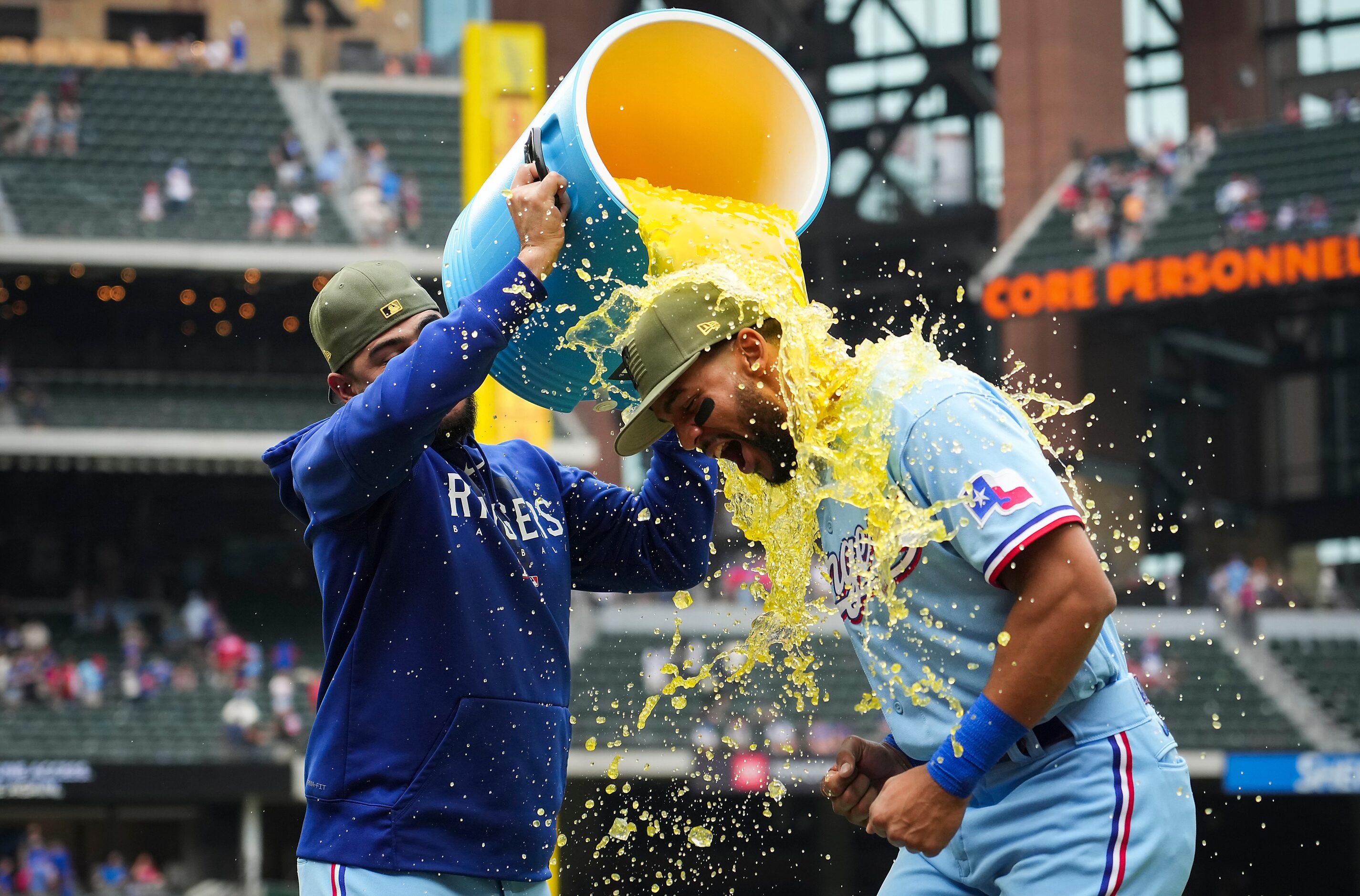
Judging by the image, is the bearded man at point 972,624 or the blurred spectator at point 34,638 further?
the blurred spectator at point 34,638

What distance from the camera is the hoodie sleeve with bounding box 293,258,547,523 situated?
9.02 ft

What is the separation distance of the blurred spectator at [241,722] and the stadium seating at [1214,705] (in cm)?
984

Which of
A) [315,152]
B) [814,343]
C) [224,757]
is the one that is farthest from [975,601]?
[315,152]

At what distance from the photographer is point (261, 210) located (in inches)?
834

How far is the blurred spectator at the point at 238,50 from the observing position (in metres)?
24.7

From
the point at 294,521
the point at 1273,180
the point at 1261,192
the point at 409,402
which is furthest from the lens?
the point at 294,521

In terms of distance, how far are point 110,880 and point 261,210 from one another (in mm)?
9430

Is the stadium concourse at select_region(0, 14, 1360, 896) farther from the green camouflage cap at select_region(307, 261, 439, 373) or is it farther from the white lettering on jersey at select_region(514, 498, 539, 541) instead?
the green camouflage cap at select_region(307, 261, 439, 373)

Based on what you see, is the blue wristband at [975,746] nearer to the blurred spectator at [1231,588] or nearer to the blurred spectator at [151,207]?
the blurred spectator at [1231,588]

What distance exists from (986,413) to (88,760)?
1613 centimetres

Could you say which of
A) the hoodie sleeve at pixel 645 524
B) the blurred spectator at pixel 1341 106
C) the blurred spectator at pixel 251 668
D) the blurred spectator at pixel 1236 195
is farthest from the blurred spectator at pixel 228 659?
the blurred spectator at pixel 1341 106

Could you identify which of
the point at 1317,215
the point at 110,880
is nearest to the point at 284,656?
the point at 110,880

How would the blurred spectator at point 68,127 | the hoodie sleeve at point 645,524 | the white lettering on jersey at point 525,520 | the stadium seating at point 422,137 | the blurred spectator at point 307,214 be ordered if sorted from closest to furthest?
1. the white lettering on jersey at point 525,520
2. the hoodie sleeve at point 645,524
3. the blurred spectator at point 307,214
4. the stadium seating at point 422,137
5. the blurred spectator at point 68,127

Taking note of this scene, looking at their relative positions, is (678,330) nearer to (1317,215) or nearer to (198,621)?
(198,621)
